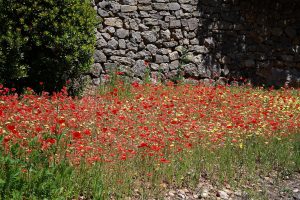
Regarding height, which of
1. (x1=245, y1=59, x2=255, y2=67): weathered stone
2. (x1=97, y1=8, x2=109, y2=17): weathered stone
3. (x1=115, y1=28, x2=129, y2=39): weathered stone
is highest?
(x1=97, y1=8, x2=109, y2=17): weathered stone

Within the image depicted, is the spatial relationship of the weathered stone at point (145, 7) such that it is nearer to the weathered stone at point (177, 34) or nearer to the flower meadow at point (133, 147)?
the weathered stone at point (177, 34)

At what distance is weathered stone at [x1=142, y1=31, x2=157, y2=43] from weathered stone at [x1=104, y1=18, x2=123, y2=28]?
634 millimetres

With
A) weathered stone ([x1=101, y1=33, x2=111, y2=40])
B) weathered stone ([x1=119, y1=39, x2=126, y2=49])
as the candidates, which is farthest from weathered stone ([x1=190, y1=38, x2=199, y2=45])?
weathered stone ([x1=101, y1=33, x2=111, y2=40])

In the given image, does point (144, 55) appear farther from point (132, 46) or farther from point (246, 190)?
point (246, 190)

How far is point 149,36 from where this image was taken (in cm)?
1071

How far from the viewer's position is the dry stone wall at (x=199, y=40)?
10.3m

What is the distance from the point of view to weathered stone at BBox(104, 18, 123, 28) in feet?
33.7

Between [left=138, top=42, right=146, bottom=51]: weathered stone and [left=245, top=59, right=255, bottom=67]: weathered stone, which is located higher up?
[left=138, top=42, right=146, bottom=51]: weathered stone

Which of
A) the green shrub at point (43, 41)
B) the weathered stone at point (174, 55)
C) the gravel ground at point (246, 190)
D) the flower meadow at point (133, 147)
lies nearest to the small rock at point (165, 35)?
the weathered stone at point (174, 55)

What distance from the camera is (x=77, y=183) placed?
4.57m

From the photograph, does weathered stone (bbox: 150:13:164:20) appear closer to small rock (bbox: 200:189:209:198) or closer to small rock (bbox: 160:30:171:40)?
small rock (bbox: 160:30:171:40)

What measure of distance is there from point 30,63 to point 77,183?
4.50m

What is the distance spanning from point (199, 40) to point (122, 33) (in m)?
2.14

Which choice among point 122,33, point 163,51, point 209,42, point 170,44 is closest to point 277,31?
point 209,42
